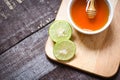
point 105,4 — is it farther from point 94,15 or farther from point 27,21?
point 27,21

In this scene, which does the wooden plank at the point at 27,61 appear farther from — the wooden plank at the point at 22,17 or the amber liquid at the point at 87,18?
the amber liquid at the point at 87,18

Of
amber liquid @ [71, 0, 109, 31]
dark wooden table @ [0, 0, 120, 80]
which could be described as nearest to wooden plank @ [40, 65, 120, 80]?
dark wooden table @ [0, 0, 120, 80]

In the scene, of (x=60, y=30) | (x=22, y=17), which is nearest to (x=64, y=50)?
(x=60, y=30)

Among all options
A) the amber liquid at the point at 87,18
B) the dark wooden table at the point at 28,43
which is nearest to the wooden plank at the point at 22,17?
the dark wooden table at the point at 28,43

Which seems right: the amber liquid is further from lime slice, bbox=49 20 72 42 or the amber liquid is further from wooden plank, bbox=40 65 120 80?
wooden plank, bbox=40 65 120 80

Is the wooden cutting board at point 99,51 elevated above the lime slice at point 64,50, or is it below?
below

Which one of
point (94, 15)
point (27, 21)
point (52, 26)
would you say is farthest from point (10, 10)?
point (94, 15)

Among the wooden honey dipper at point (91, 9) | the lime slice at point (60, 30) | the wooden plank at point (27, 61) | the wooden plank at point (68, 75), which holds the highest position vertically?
the wooden honey dipper at point (91, 9)
